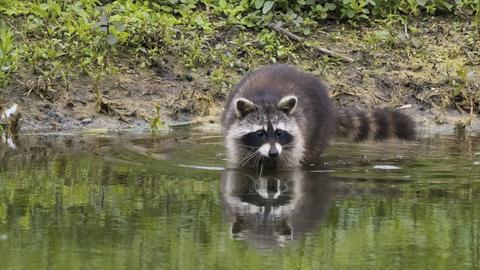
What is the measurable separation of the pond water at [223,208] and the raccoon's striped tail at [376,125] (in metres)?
0.19

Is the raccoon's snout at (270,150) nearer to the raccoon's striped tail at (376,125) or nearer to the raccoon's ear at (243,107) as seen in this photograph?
the raccoon's ear at (243,107)

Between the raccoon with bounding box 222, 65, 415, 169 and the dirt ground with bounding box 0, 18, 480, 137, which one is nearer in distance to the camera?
the raccoon with bounding box 222, 65, 415, 169

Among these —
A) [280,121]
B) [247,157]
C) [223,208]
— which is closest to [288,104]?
[280,121]

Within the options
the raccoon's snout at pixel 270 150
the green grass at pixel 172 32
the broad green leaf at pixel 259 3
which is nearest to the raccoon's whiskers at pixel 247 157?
the raccoon's snout at pixel 270 150

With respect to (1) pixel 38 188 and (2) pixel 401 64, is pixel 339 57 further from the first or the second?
(1) pixel 38 188

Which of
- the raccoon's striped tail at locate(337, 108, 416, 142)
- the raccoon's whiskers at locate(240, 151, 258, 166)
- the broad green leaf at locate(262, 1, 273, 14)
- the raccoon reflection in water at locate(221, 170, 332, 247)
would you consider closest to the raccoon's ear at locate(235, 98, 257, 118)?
the raccoon's whiskers at locate(240, 151, 258, 166)

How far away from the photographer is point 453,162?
324 inches

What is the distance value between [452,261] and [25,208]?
2350mm

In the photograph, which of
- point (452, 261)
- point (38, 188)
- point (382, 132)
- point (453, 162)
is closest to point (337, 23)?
point (382, 132)

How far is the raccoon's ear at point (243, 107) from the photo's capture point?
27.5ft

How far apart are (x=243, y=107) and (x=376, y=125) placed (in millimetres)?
1351

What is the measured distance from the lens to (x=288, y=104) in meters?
8.43

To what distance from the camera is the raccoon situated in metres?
8.41

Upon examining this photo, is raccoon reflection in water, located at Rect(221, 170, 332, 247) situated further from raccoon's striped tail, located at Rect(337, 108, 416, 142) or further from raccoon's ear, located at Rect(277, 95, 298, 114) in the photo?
raccoon's striped tail, located at Rect(337, 108, 416, 142)
